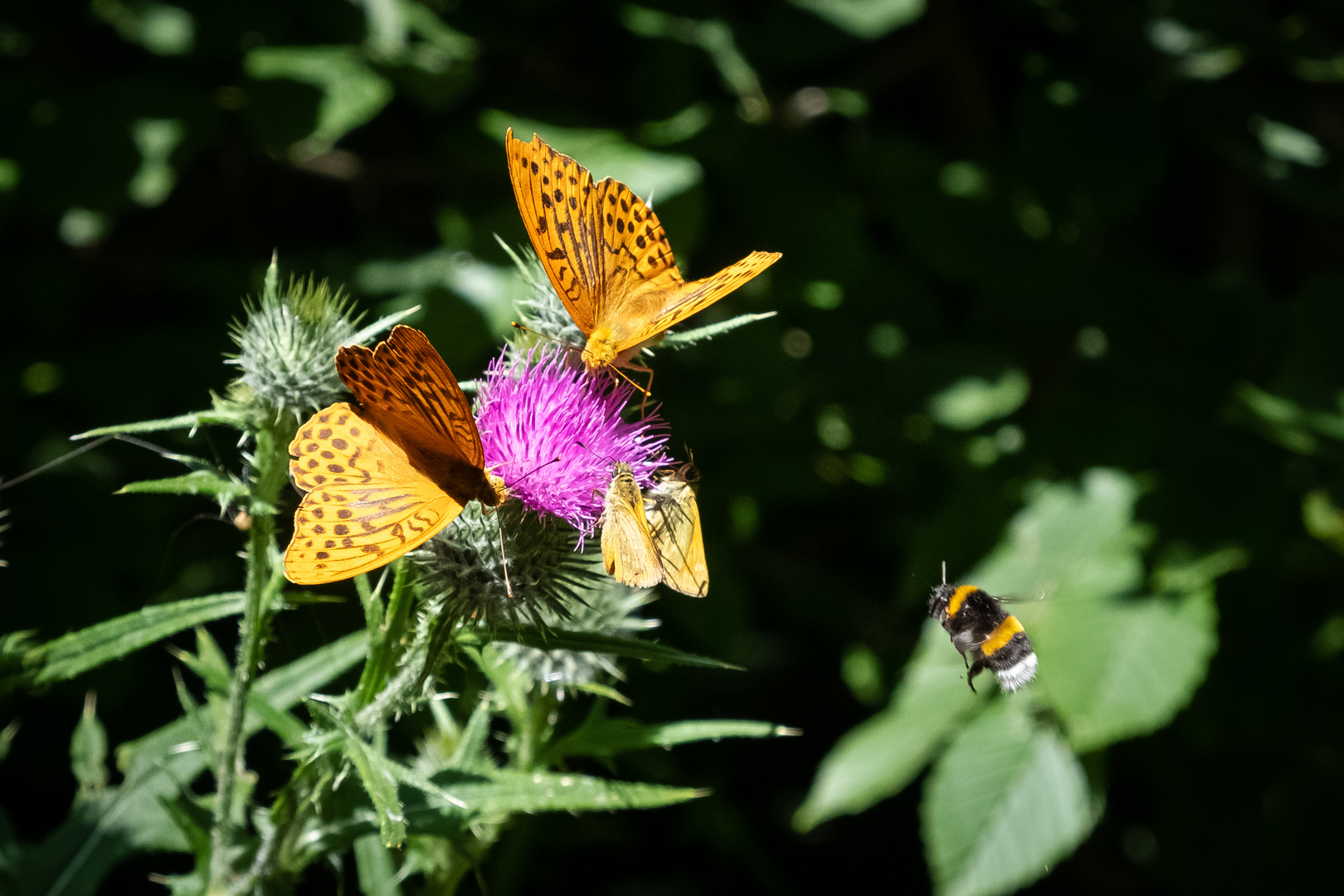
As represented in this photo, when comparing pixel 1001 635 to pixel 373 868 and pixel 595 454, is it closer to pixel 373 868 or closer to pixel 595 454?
pixel 595 454

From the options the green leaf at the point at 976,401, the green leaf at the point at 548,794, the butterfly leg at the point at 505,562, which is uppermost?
the butterfly leg at the point at 505,562

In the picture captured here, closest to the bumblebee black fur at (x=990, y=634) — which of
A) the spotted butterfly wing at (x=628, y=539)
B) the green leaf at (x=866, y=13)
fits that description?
the spotted butterfly wing at (x=628, y=539)

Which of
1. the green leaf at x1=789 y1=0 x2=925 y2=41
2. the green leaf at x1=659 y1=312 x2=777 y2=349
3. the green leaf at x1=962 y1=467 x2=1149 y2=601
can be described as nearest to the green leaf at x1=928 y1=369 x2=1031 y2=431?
the green leaf at x1=962 y1=467 x2=1149 y2=601

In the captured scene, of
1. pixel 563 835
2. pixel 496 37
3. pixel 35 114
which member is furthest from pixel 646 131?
pixel 563 835

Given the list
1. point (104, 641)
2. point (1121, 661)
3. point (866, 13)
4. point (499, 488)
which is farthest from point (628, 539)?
point (866, 13)

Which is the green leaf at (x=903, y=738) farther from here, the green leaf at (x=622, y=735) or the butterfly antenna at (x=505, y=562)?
the butterfly antenna at (x=505, y=562)
